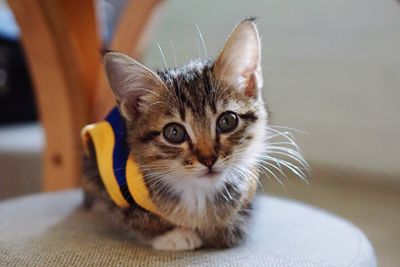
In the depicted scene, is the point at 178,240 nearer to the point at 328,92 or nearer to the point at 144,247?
the point at 144,247

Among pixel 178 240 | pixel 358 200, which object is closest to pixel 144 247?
pixel 178 240

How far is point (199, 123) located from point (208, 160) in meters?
0.06

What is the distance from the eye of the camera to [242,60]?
90 cm

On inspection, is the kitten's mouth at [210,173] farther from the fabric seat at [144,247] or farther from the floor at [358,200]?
the floor at [358,200]

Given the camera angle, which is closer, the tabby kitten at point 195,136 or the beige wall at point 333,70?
the tabby kitten at point 195,136

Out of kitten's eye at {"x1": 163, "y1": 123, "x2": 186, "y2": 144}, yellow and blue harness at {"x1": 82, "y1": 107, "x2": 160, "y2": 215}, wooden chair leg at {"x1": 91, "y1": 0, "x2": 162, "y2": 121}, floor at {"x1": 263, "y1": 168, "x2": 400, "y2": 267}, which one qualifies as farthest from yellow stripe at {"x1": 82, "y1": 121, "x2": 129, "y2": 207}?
floor at {"x1": 263, "y1": 168, "x2": 400, "y2": 267}

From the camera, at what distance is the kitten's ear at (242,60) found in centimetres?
87

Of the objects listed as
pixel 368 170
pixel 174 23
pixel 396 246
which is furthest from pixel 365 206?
pixel 174 23

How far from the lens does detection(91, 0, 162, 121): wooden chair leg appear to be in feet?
4.31

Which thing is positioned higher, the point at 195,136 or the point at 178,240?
the point at 195,136

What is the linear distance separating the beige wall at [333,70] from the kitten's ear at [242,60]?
2.41 feet

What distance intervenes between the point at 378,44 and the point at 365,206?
0.45 m

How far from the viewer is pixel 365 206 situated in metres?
1.62

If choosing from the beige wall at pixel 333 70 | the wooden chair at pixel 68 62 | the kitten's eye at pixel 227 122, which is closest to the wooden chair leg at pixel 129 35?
the wooden chair at pixel 68 62
